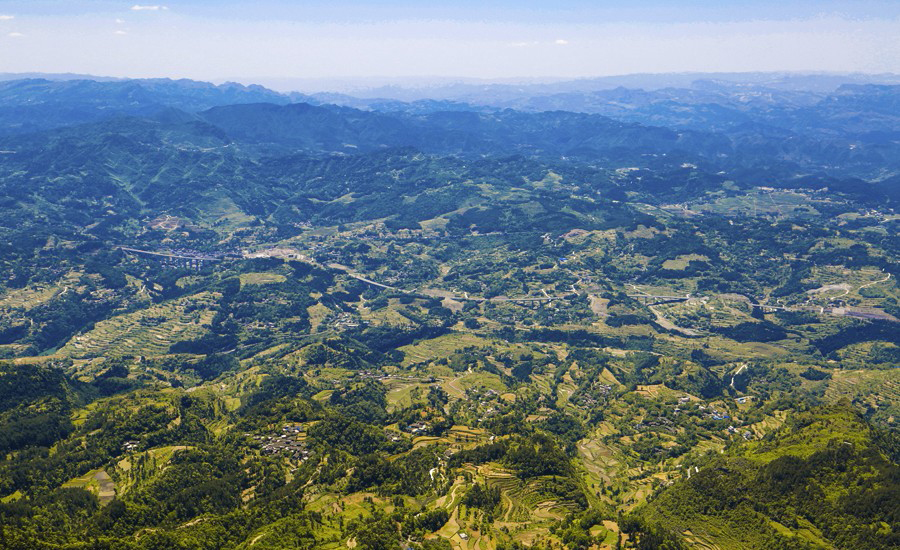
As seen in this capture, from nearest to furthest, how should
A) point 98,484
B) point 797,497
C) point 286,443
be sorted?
point 797,497 → point 98,484 → point 286,443

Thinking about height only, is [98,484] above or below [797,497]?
below

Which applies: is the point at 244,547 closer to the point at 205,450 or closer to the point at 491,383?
the point at 205,450

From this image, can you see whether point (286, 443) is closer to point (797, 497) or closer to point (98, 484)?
point (98, 484)

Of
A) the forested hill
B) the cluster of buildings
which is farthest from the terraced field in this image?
the forested hill

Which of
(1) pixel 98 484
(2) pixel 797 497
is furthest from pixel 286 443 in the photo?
(2) pixel 797 497

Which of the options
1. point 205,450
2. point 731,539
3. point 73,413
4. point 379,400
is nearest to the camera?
point 731,539

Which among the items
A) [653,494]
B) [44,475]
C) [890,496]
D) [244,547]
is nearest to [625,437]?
[653,494]

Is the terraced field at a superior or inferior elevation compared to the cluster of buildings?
superior

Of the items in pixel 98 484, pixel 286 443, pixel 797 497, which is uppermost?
pixel 797 497

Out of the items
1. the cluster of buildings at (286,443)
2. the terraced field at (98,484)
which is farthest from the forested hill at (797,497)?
the terraced field at (98,484)

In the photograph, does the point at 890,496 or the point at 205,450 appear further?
the point at 205,450

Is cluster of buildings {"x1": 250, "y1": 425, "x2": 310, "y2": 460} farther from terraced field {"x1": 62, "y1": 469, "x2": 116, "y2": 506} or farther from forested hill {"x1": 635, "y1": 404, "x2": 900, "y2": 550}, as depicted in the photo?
forested hill {"x1": 635, "y1": 404, "x2": 900, "y2": 550}
